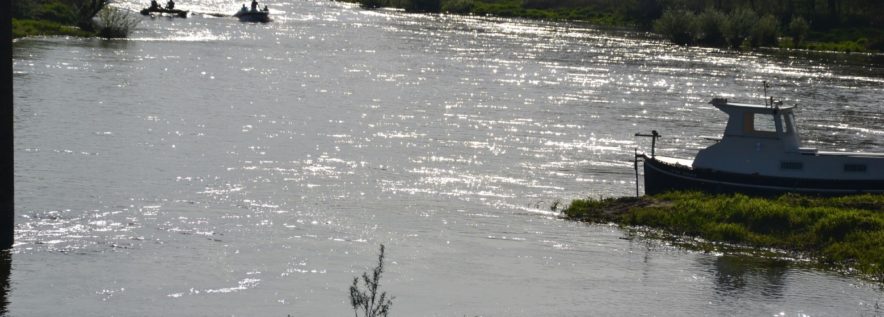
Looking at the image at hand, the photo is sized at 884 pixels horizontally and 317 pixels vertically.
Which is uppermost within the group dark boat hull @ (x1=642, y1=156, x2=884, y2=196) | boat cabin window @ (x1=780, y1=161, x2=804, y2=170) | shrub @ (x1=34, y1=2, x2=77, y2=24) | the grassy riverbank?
shrub @ (x1=34, y1=2, x2=77, y2=24)

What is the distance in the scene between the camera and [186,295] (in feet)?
86.4

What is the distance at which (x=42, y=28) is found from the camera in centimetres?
9606

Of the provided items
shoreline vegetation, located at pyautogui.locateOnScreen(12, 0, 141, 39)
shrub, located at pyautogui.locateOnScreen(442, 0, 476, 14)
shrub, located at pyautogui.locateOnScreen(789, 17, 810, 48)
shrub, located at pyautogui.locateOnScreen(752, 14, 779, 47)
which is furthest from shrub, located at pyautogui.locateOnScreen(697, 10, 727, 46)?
shrub, located at pyautogui.locateOnScreen(442, 0, 476, 14)

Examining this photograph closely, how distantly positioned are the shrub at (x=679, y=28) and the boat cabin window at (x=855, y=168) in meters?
85.5

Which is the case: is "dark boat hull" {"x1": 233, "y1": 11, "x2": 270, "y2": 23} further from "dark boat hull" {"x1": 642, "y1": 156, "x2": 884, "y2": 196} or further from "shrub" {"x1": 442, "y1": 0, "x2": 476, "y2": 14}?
"dark boat hull" {"x1": 642, "y1": 156, "x2": 884, "y2": 196}

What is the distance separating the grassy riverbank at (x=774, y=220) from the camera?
30.3 meters

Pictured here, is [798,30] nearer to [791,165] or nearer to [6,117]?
[791,165]

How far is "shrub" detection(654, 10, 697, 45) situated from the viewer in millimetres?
119625

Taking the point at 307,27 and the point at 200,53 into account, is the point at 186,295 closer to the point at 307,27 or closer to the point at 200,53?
the point at 200,53

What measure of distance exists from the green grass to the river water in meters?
4.29

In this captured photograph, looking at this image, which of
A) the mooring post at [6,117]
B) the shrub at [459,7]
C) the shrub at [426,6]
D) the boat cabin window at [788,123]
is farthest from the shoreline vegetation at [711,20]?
the mooring post at [6,117]

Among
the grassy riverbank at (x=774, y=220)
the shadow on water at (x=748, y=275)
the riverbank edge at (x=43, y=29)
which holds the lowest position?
the shadow on water at (x=748, y=275)

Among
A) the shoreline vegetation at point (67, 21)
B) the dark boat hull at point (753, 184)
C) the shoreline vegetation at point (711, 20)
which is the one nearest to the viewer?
the dark boat hull at point (753, 184)

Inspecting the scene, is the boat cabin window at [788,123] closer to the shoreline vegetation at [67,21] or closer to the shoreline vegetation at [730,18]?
the shoreline vegetation at [67,21]
